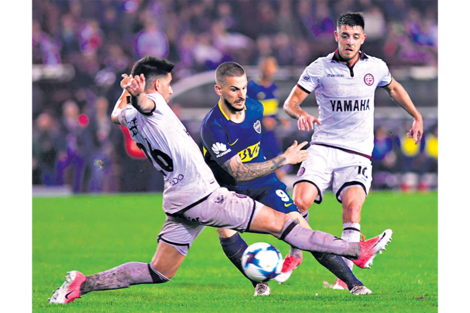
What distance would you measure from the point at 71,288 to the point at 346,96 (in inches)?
135

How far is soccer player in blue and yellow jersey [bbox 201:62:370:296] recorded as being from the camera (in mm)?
5957

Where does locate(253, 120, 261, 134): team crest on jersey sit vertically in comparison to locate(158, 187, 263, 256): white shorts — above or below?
above

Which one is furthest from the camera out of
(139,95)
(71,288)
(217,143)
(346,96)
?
(346,96)

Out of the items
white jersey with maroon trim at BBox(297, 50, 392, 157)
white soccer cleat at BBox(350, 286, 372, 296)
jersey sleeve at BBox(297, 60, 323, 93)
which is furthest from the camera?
jersey sleeve at BBox(297, 60, 323, 93)

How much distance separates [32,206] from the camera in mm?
15344

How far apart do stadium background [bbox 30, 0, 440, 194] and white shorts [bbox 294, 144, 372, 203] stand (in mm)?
10831

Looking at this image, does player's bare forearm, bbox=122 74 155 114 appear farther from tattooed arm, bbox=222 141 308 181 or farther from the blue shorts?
the blue shorts

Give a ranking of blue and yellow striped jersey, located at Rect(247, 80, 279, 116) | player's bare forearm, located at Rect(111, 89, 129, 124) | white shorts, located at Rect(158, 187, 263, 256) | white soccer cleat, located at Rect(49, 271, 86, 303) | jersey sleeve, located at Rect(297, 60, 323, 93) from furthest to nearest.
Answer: blue and yellow striped jersey, located at Rect(247, 80, 279, 116) < jersey sleeve, located at Rect(297, 60, 323, 93) < player's bare forearm, located at Rect(111, 89, 129, 124) < white soccer cleat, located at Rect(49, 271, 86, 303) < white shorts, located at Rect(158, 187, 263, 256)

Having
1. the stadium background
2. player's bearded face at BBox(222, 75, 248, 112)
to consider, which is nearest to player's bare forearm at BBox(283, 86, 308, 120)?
player's bearded face at BBox(222, 75, 248, 112)

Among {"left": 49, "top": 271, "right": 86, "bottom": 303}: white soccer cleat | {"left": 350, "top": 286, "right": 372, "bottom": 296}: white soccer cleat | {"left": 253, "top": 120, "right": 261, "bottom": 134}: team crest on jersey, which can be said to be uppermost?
{"left": 253, "top": 120, "right": 261, "bottom": 134}: team crest on jersey

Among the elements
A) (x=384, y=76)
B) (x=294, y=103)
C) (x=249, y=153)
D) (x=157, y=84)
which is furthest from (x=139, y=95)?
(x=384, y=76)

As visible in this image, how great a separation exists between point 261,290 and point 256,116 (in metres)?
1.68

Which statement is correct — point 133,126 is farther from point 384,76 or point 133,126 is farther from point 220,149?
point 384,76

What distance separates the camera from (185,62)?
20625mm
